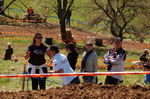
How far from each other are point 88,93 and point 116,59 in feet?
6.49

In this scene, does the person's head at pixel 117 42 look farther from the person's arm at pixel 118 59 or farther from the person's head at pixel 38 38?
the person's head at pixel 38 38

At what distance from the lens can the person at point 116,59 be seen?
7.48m

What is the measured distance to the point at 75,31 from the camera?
33719mm

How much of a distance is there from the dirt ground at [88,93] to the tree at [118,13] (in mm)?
22716

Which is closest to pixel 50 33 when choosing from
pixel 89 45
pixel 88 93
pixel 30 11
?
pixel 30 11

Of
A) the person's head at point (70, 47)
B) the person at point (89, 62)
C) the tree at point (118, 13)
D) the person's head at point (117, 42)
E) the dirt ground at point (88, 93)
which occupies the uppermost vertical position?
the tree at point (118, 13)

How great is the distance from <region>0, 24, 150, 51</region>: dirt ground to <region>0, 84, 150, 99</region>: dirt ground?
2201cm

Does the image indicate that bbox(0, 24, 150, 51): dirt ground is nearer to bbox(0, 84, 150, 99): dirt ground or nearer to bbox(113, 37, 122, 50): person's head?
bbox(113, 37, 122, 50): person's head

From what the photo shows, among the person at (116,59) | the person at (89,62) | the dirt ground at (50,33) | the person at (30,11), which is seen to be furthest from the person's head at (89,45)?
the person at (30,11)

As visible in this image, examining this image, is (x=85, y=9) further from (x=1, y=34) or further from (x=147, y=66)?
(x=147, y=66)

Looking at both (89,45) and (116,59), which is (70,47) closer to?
(89,45)

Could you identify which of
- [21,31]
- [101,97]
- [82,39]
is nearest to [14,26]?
[21,31]

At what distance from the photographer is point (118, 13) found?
29984 mm

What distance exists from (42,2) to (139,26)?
10.4m
